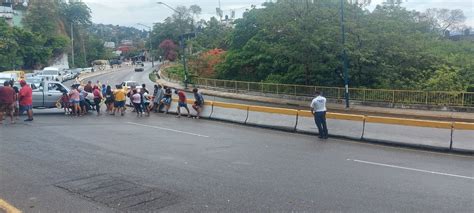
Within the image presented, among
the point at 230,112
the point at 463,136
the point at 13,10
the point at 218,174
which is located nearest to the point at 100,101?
the point at 230,112

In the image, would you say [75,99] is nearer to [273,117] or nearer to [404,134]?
[273,117]

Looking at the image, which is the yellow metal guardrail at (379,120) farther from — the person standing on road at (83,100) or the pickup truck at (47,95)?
the pickup truck at (47,95)

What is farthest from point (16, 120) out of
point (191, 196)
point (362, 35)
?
point (362, 35)

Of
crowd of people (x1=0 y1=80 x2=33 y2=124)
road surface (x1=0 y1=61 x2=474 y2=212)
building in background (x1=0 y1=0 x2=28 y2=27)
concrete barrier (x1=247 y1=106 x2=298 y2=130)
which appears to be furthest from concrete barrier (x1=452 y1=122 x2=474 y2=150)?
building in background (x1=0 y1=0 x2=28 y2=27)

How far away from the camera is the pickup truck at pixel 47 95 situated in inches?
834

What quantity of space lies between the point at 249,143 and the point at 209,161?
326 centimetres

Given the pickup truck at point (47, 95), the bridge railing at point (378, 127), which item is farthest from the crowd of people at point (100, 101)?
the bridge railing at point (378, 127)

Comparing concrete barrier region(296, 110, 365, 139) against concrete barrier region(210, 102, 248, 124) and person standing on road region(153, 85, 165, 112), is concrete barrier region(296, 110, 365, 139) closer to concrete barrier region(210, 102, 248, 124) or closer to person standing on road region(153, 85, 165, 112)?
concrete barrier region(210, 102, 248, 124)

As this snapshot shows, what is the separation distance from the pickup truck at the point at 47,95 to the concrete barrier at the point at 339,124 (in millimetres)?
11864

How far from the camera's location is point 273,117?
1783 centimetres

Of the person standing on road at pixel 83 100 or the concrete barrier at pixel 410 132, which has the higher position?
the person standing on road at pixel 83 100

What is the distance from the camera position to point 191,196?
294 inches

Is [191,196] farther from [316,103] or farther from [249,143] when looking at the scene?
[316,103]

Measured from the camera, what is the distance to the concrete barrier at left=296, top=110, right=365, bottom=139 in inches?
592
